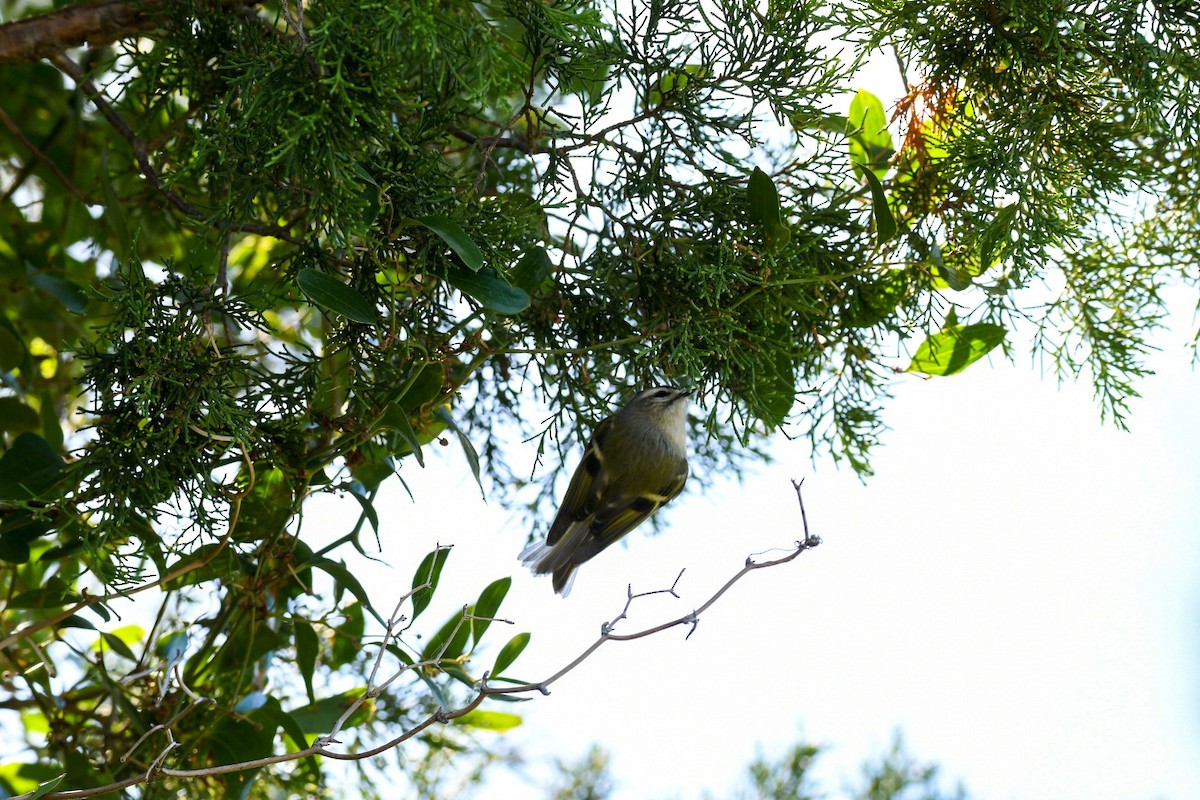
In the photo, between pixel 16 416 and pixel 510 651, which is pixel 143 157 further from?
pixel 510 651

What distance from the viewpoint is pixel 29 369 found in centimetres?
109

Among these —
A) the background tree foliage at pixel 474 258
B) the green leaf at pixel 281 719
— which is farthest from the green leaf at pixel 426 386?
the green leaf at pixel 281 719

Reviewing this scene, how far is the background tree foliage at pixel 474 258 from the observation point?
0.73 meters

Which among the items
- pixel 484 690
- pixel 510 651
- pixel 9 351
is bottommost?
pixel 484 690

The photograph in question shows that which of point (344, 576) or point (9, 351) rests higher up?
point (9, 351)

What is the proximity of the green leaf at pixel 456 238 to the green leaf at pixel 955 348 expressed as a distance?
0.47 m

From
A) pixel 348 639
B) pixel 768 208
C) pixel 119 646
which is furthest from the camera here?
pixel 348 639

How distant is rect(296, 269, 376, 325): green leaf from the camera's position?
2.26 ft

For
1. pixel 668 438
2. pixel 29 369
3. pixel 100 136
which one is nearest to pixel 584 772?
pixel 668 438

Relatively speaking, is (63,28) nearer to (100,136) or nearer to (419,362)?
(100,136)

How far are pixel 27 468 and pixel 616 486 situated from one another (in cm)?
51

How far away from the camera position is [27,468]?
2.75ft

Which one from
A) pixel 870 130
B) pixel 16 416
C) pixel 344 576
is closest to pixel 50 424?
pixel 16 416

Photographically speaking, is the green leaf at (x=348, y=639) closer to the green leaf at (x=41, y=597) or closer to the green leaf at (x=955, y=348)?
the green leaf at (x=41, y=597)
